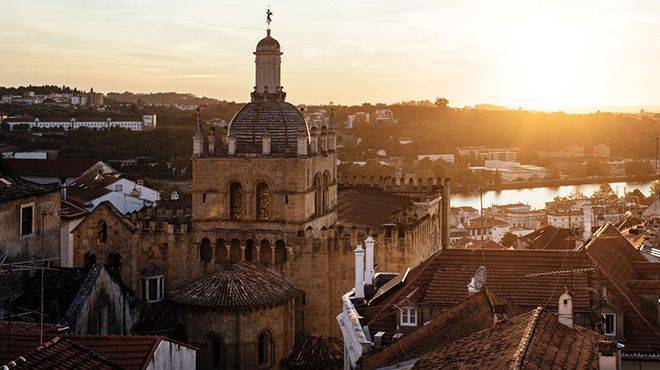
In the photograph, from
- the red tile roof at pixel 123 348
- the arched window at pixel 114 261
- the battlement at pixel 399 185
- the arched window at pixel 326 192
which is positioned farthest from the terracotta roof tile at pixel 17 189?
the battlement at pixel 399 185

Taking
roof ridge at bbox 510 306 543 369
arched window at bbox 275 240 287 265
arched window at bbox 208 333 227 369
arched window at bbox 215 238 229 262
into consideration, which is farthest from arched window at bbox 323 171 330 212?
roof ridge at bbox 510 306 543 369

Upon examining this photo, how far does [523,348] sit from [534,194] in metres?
138

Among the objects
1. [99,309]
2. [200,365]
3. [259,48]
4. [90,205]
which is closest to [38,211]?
[99,309]

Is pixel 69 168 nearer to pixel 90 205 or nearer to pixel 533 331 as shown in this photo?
pixel 90 205

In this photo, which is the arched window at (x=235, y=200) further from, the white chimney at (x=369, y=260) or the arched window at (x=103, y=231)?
the white chimney at (x=369, y=260)

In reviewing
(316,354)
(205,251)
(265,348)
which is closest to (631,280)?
(316,354)

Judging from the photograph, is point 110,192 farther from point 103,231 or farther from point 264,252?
point 264,252

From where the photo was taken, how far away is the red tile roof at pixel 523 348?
1305cm

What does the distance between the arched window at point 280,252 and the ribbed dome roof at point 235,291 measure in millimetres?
2234

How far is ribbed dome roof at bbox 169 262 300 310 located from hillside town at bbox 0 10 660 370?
5cm

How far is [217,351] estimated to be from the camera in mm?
25203

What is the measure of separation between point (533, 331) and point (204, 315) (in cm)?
1289

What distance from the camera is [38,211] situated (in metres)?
25.8

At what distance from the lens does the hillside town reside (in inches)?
606
